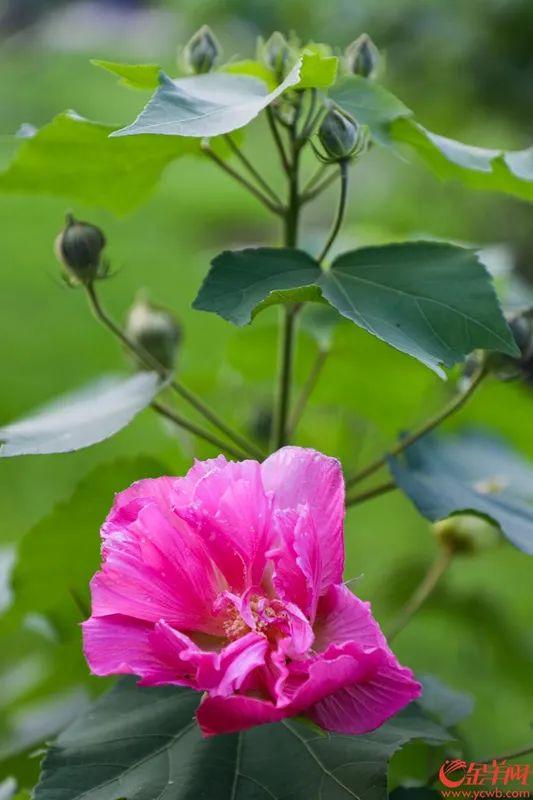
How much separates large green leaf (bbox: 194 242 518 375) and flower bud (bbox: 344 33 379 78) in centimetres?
17

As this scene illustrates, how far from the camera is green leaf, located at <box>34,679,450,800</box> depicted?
0.66 m

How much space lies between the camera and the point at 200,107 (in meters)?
0.70

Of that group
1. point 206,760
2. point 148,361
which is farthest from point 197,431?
point 206,760

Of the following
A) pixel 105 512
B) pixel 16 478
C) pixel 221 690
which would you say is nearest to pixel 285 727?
pixel 221 690

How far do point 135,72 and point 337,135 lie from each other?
0.16 meters

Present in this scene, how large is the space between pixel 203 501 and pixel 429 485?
0.31 metres

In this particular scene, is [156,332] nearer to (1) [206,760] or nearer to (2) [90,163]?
(2) [90,163]

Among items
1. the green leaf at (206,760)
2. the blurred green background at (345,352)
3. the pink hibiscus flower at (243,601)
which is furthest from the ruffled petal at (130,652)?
the blurred green background at (345,352)

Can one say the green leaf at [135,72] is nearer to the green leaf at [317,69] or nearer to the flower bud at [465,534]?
the green leaf at [317,69]

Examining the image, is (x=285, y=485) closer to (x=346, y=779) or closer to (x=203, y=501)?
(x=203, y=501)

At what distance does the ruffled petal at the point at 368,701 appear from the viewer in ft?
1.89

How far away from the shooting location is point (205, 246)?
5.77 meters

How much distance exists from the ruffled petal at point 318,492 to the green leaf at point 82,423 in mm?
150

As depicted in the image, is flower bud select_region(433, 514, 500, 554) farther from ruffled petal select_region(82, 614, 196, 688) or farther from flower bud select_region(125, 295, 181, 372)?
ruffled petal select_region(82, 614, 196, 688)
